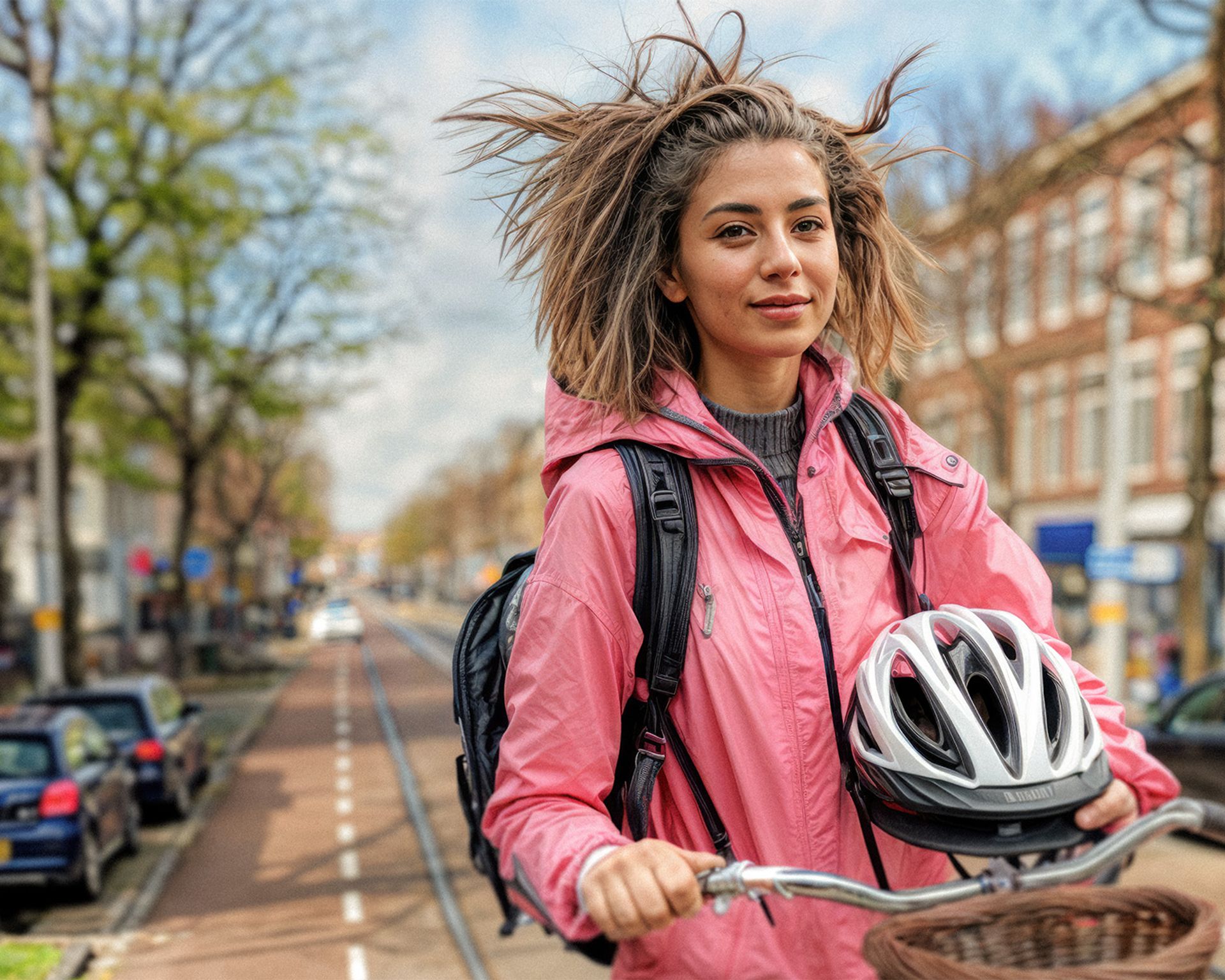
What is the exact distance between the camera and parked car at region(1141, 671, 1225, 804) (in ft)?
31.5

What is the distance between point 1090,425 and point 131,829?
2571 cm

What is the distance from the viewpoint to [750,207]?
6.46ft

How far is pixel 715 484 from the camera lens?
1953mm

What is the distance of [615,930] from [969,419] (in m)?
36.0

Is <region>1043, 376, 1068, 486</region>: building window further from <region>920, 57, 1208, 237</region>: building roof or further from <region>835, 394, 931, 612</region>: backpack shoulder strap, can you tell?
<region>835, 394, 931, 612</region>: backpack shoulder strap

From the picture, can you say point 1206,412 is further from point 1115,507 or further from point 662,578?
point 662,578

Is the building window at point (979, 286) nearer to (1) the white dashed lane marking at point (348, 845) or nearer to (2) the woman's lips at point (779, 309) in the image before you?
(1) the white dashed lane marking at point (348, 845)

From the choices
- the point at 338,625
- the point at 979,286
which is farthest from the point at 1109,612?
the point at 338,625

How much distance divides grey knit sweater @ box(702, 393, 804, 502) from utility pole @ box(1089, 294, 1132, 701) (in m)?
17.2

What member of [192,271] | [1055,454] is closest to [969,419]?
[1055,454]

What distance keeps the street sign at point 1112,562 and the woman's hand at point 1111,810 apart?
16711 millimetres

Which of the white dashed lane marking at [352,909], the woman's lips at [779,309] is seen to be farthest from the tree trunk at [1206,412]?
the woman's lips at [779,309]

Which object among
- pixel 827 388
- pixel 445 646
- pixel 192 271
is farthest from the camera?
pixel 445 646

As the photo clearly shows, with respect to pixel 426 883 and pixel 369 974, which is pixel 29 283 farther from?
pixel 369 974
